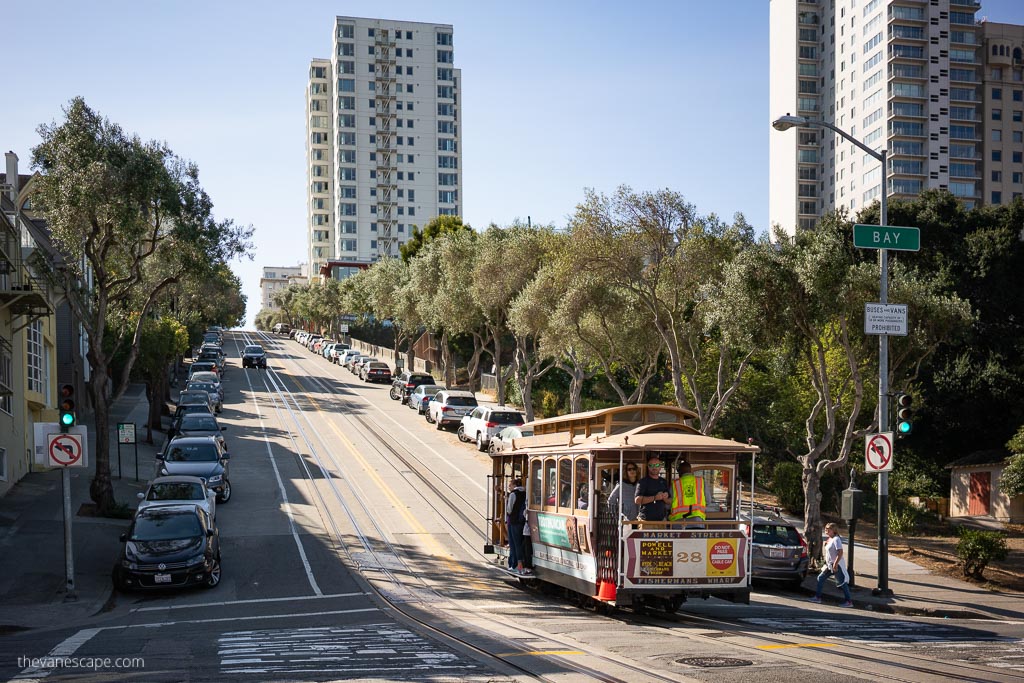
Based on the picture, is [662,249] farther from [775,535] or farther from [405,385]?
[405,385]

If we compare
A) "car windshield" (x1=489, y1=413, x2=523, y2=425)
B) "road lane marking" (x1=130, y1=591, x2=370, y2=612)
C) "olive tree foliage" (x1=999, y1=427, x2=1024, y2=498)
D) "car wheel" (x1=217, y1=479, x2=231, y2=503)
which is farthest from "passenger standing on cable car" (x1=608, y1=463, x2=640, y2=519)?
"car windshield" (x1=489, y1=413, x2=523, y2=425)

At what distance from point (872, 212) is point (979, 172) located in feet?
192

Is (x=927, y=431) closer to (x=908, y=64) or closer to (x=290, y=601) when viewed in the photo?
A: (x=290, y=601)

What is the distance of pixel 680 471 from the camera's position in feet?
45.4

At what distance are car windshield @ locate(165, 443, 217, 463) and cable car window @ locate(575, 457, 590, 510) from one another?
52.7 feet

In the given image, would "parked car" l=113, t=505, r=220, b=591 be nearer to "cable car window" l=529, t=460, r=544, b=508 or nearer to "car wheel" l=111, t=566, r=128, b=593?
"car wheel" l=111, t=566, r=128, b=593

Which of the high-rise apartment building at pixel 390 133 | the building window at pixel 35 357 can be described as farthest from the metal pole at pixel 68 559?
the high-rise apartment building at pixel 390 133

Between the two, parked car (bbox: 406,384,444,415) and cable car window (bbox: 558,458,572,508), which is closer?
cable car window (bbox: 558,458,572,508)

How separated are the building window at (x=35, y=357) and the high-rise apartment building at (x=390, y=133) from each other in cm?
10489

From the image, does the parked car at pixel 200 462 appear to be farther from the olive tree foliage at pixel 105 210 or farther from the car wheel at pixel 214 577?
the car wheel at pixel 214 577

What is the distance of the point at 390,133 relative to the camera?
141125mm

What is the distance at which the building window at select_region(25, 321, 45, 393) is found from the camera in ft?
105

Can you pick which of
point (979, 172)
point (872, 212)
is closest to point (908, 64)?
point (979, 172)

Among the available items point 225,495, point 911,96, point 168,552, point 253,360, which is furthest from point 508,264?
point 911,96
